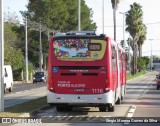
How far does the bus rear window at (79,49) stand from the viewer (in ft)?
59.5

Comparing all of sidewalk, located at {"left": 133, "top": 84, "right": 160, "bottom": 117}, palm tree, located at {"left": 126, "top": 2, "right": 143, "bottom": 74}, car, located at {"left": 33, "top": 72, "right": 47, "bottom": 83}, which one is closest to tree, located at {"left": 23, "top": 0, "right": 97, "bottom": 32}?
palm tree, located at {"left": 126, "top": 2, "right": 143, "bottom": 74}

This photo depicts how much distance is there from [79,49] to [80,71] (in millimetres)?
871

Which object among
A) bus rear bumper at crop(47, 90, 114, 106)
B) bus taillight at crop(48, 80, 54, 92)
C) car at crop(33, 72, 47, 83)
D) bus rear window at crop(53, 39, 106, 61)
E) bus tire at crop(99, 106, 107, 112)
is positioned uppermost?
bus rear window at crop(53, 39, 106, 61)

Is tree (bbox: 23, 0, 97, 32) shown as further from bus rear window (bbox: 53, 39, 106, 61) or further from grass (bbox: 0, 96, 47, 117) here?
bus rear window (bbox: 53, 39, 106, 61)

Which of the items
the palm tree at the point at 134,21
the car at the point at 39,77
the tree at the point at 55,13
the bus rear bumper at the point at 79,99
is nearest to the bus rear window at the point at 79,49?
the bus rear bumper at the point at 79,99

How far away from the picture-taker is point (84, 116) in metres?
17.9

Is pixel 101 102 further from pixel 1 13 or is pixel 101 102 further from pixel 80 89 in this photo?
pixel 1 13

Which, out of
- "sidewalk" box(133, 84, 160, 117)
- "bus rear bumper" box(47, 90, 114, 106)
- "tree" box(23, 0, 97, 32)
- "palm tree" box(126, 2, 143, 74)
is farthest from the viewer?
"palm tree" box(126, 2, 143, 74)

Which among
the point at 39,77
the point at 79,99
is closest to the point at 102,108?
the point at 79,99

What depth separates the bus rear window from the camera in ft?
59.5

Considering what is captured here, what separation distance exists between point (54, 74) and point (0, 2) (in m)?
3.46

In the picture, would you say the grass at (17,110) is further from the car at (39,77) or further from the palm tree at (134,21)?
the palm tree at (134,21)

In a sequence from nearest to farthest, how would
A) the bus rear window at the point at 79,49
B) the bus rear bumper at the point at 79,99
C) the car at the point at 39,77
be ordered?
the bus rear bumper at the point at 79,99
the bus rear window at the point at 79,49
the car at the point at 39,77

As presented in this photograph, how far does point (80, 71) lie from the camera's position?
18188 mm
